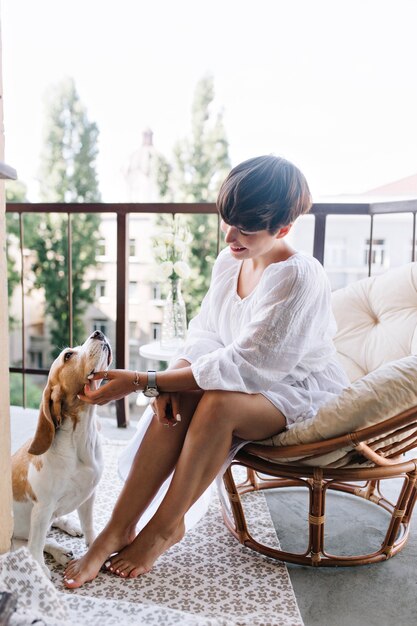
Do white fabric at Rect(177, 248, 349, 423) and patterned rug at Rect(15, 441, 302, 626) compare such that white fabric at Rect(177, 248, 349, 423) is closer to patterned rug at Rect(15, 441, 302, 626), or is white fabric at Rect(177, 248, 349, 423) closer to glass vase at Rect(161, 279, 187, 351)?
patterned rug at Rect(15, 441, 302, 626)

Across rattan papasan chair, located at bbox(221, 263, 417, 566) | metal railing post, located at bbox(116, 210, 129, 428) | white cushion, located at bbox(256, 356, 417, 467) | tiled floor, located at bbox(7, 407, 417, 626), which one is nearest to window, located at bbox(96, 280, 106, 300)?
metal railing post, located at bbox(116, 210, 129, 428)

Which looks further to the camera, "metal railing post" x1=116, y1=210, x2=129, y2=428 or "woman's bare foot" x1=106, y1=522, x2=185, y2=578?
"metal railing post" x1=116, y1=210, x2=129, y2=428

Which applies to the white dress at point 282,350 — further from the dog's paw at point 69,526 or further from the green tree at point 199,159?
the green tree at point 199,159

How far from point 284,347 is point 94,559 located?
0.75 metres

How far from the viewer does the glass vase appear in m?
2.71

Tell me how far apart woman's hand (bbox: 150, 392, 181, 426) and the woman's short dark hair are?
505 millimetres

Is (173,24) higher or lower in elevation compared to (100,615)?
higher

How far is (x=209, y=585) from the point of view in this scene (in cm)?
148

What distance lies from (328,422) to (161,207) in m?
1.62

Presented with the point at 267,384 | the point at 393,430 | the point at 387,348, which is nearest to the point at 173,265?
the point at 387,348

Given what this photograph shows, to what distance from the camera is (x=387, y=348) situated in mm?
2021

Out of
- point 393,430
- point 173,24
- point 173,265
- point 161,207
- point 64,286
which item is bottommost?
point 64,286

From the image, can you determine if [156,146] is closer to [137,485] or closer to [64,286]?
[64,286]

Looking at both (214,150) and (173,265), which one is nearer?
(173,265)
